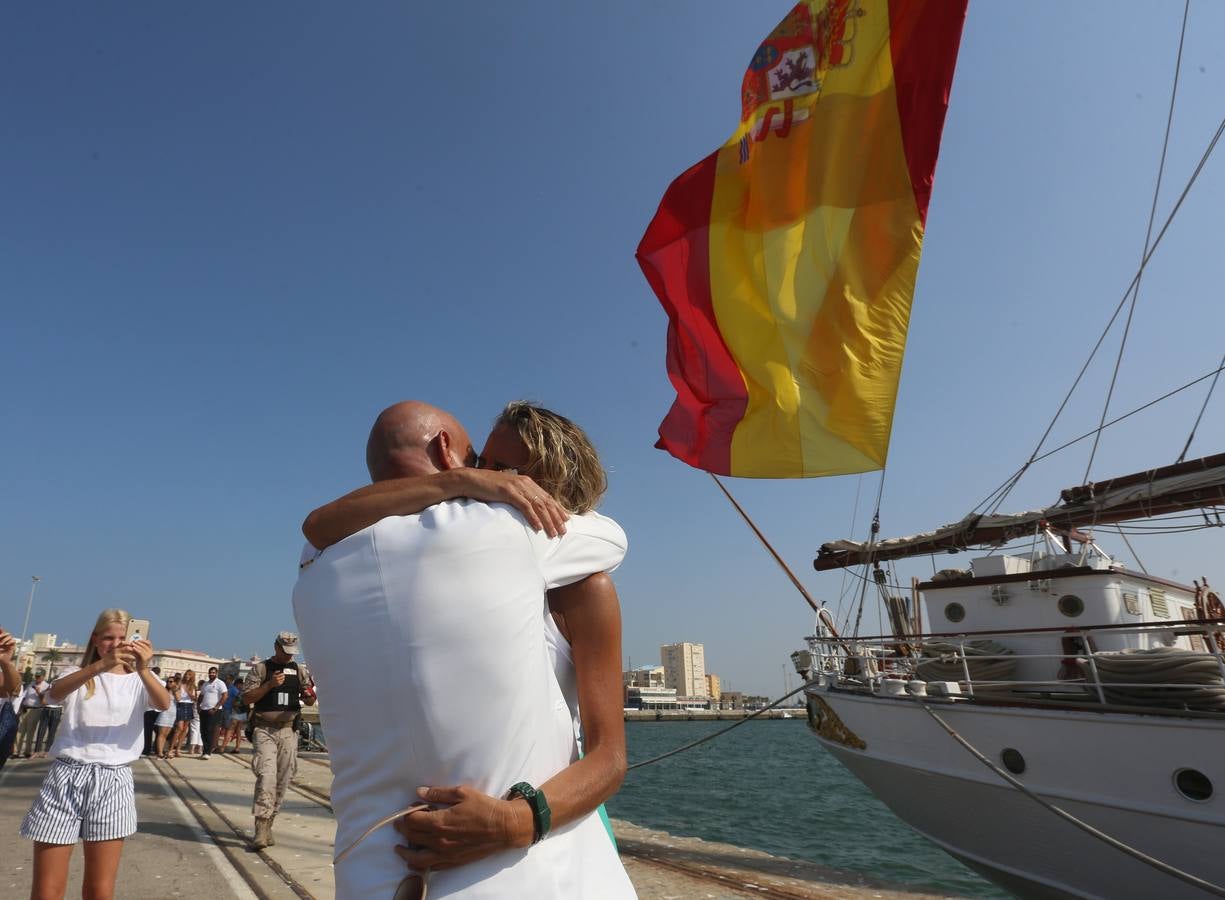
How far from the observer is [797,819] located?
16484 millimetres

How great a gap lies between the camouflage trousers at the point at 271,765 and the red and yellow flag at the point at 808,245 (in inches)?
200

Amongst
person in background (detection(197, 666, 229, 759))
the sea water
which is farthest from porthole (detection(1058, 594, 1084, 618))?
person in background (detection(197, 666, 229, 759))

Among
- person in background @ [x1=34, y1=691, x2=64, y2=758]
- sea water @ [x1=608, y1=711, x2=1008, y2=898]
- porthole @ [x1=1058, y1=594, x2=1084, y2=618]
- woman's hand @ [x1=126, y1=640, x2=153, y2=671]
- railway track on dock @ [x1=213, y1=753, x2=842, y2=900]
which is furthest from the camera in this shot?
person in background @ [x1=34, y1=691, x2=64, y2=758]

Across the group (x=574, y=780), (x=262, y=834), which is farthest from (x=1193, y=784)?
(x=262, y=834)

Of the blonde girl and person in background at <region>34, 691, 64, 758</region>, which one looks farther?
the blonde girl

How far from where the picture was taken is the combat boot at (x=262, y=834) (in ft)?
19.8

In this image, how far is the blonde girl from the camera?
540 inches

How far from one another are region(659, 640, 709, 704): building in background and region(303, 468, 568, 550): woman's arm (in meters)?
165

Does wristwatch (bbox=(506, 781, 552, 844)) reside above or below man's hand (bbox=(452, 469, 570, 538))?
below

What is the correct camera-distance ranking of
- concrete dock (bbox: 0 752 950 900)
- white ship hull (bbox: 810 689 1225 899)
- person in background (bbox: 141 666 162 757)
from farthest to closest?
1. person in background (bbox: 141 666 162 757)
2. white ship hull (bbox: 810 689 1225 899)
3. concrete dock (bbox: 0 752 950 900)

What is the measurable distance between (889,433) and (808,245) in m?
2.31

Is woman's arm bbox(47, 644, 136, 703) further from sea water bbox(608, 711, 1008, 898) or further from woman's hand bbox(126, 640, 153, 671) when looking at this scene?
sea water bbox(608, 711, 1008, 898)

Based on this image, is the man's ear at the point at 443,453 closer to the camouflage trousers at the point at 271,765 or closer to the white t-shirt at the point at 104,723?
the white t-shirt at the point at 104,723

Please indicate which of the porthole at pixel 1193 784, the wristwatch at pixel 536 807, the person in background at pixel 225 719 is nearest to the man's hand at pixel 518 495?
the wristwatch at pixel 536 807
